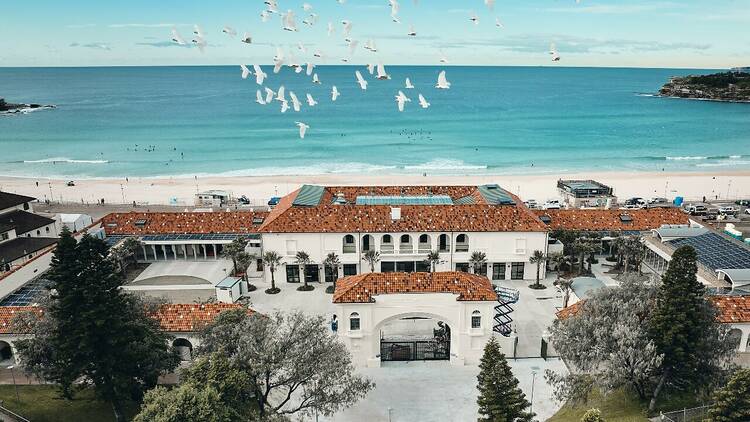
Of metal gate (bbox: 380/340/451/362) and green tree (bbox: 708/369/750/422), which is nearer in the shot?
green tree (bbox: 708/369/750/422)

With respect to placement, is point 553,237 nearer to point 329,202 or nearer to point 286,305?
point 329,202

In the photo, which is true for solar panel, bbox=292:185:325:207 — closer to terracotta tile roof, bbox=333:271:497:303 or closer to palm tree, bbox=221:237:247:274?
palm tree, bbox=221:237:247:274

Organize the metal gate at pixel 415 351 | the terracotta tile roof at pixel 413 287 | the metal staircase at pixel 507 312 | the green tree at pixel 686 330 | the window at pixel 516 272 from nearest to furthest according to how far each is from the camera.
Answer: the green tree at pixel 686 330
the terracotta tile roof at pixel 413 287
the metal gate at pixel 415 351
the metal staircase at pixel 507 312
the window at pixel 516 272

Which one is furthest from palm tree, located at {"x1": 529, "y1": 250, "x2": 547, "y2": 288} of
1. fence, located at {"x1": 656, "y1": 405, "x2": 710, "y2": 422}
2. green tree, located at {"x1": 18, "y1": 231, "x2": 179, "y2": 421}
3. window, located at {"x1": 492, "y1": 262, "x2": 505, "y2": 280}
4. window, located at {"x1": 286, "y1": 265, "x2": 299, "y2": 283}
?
green tree, located at {"x1": 18, "y1": 231, "x2": 179, "y2": 421}

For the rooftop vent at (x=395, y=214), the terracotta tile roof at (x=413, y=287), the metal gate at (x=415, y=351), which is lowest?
the metal gate at (x=415, y=351)

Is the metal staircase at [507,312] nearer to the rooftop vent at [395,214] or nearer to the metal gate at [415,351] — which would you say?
the metal gate at [415,351]

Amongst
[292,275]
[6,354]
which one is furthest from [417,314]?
[6,354]

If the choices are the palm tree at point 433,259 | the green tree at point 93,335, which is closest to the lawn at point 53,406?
the green tree at point 93,335
